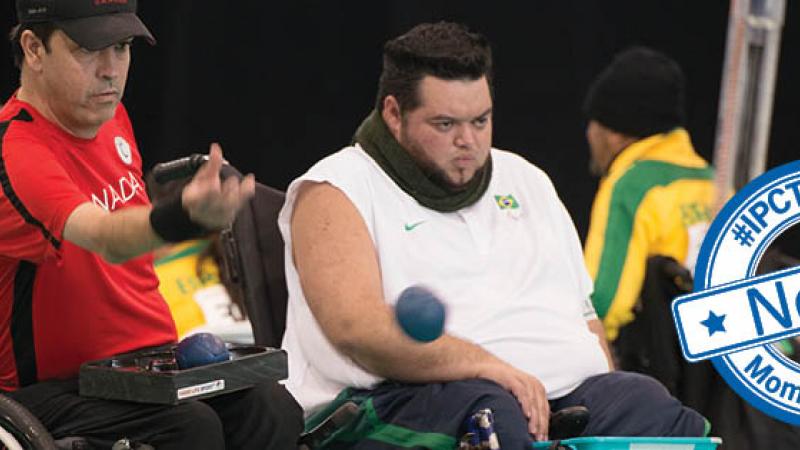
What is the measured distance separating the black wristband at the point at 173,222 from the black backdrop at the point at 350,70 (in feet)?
9.81

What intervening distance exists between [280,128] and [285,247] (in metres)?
2.31

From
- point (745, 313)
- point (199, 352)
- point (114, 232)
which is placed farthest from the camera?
point (745, 313)

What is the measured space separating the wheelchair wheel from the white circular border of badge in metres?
1.97

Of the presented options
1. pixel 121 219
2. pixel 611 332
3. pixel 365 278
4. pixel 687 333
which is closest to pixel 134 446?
pixel 121 219

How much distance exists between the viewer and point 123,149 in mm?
3016

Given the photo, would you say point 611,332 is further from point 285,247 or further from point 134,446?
point 134,446

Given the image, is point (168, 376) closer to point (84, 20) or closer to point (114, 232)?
point (114, 232)

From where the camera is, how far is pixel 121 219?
2510 mm

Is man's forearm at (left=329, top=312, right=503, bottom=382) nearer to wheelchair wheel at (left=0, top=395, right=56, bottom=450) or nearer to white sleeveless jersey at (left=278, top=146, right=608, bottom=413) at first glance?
white sleeveless jersey at (left=278, top=146, right=608, bottom=413)

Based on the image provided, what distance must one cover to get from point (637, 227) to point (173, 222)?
2.36 metres

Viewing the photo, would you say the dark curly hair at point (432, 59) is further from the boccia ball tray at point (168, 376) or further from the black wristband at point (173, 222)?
the black wristband at point (173, 222)

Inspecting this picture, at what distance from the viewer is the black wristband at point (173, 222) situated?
7.93 feet

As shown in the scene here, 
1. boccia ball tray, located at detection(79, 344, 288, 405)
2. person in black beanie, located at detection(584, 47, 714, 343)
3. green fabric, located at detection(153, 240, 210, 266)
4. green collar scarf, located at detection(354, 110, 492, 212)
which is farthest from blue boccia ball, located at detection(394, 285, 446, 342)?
green fabric, located at detection(153, 240, 210, 266)

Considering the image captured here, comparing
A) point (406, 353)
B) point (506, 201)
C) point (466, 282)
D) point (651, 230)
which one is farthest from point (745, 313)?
point (406, 353)
